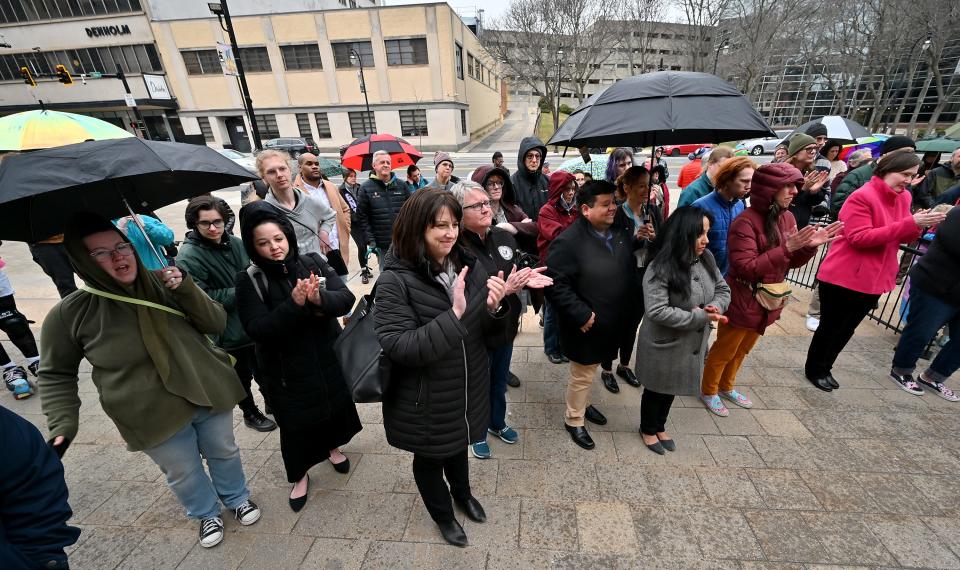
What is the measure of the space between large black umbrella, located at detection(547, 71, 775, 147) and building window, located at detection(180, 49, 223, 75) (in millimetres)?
36252

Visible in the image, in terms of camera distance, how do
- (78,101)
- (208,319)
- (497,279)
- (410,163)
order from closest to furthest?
(497,279)
(208,319)
(410,163)
(78,101)

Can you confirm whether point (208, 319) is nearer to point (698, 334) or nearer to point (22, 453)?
point (22, 453)

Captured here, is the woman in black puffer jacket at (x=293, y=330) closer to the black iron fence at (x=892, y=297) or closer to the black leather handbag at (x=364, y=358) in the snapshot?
the black leather handbag at (x=364, y=358)

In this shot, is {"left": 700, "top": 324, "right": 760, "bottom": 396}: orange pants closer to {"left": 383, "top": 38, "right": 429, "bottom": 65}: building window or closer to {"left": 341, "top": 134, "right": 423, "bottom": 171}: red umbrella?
{"left": 341, "top": 134, "right": 423, "bottom": 171}: red umbrella

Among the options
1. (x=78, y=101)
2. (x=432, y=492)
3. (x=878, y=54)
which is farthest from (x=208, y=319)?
(x=78, y=101)

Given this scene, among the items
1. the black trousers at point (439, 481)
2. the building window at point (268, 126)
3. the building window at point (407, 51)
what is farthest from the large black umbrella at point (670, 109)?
the building window at point (268, 126)

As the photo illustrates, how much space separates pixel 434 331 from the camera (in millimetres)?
1755

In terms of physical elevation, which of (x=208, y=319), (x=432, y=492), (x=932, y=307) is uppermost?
(x=208, y=319)

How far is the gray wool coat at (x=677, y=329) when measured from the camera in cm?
261

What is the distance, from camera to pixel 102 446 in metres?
3.30

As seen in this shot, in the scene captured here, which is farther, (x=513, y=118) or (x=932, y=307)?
(x=513, y=118)

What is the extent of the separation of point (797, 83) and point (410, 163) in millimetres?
40852

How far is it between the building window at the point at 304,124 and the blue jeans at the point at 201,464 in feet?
107

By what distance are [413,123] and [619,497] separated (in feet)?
100
